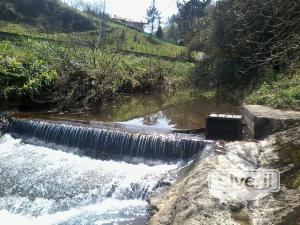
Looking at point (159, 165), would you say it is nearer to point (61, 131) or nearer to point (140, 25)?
point (61, 131)

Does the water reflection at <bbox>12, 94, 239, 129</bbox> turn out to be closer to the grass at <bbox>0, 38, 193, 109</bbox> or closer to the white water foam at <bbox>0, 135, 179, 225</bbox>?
the grass at <bbox>0, 38, 193, 109</bbox>

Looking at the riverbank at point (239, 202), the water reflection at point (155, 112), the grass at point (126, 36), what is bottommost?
the riverbank at point (239, 202)

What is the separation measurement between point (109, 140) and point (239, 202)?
228 inches

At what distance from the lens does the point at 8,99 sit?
12734mm

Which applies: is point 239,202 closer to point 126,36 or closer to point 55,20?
point 126,36

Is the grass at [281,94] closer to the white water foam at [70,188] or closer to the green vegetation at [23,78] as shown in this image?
the white water foam at [70,188]

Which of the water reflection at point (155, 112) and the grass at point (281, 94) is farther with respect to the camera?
the water reflection at point (155, 112)

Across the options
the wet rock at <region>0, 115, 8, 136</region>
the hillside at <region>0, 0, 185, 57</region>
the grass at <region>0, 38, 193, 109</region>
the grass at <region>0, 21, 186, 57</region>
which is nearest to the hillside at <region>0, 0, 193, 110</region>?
the grass at <region>0, 38, 193, 109</region>

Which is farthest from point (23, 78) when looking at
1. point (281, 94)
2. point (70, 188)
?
point (281, 94)

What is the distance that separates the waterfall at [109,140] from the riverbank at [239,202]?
7.97 ft

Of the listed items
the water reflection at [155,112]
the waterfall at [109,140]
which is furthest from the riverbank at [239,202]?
the water reflection at [155,112]

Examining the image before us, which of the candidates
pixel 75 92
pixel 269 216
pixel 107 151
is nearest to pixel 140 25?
pixel 75 92

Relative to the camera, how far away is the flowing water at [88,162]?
22.5ft

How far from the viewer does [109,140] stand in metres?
9.82
